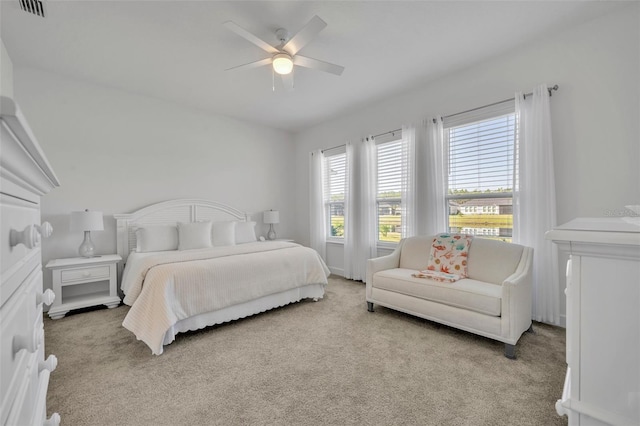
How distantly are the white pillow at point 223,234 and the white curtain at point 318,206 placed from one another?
58.5 inches

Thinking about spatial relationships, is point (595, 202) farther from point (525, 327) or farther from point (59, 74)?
point (59, 74)

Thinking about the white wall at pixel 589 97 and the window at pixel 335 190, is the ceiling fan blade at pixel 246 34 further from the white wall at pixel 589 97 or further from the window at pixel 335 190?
the window at pixel 335 190

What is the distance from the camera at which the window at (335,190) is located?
488 centimetres

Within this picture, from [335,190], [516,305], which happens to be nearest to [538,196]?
[516,305]

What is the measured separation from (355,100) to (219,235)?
279 cm

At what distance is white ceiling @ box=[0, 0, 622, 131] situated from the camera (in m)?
2.33

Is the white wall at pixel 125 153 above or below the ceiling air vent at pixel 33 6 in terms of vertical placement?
below

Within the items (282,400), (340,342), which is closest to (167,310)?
(282,400)

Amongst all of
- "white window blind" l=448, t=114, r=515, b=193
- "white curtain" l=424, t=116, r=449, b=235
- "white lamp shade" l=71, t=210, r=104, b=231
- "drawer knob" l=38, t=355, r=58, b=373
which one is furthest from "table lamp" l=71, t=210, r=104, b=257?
"white window blind" l=448, t=114, r=515, b=193

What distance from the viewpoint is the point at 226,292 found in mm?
Result: 2693

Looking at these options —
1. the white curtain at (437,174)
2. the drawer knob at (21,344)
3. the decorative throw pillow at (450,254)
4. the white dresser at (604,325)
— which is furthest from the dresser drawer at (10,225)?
the white curtain at (437,174)

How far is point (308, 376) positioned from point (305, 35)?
253 cm

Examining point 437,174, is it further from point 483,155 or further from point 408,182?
point 483,155

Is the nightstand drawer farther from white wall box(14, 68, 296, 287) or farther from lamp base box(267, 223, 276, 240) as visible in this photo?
lamp base box(267, 223, 276, 240)
